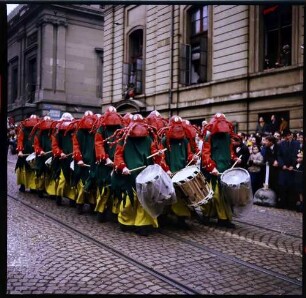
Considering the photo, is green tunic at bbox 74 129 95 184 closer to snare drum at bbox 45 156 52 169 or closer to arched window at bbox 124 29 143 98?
snare drum at bbox 45 156 52 169

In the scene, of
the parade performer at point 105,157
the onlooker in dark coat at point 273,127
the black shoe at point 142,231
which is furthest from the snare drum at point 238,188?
the parade performer at point 105,157

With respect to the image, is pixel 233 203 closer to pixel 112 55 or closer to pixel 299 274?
pixel 299 274

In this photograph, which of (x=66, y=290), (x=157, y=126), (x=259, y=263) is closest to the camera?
(x=66, y=290)

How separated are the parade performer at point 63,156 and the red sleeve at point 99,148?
1.43m

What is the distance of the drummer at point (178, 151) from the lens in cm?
681

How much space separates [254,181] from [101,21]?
5.45 meters

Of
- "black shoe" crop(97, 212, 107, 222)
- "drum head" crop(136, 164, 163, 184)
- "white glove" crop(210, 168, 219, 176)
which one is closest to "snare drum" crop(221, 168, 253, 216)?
"white glove" crop(210, 168, 219, 176)

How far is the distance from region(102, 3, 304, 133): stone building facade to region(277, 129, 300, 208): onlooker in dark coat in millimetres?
1476

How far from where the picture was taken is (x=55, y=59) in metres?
5.51

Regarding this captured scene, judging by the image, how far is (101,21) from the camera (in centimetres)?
561

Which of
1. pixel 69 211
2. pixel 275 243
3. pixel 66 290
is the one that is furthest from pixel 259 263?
pixel 69 211

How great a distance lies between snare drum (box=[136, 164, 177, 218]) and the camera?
573 centimetres

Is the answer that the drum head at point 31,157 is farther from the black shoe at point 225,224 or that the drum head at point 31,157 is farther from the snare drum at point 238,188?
the snare drum at point 238,188

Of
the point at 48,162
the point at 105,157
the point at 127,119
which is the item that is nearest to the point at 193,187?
the point at 105,157
